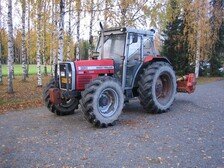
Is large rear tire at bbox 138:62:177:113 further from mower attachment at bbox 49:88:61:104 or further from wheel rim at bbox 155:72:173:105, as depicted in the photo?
mower attachment at bbox 49:88:61:104

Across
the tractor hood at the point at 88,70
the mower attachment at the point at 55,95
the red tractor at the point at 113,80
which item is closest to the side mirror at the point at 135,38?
the red tractor at the point at 113,80

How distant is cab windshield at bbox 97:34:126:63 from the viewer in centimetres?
938

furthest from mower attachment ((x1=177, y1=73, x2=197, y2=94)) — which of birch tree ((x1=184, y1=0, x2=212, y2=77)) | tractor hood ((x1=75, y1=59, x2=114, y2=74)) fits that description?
birch tree ((x1=184, y1=0, x2=212, y2=77))

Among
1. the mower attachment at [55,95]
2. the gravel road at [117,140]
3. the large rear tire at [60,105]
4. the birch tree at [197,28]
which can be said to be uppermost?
the birch tree at [197,28]

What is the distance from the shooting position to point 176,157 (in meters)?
5.79

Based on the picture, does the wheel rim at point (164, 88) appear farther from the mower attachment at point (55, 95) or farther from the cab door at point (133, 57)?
the mower attachment at point (55, 95)

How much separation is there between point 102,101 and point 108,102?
0.28 meters

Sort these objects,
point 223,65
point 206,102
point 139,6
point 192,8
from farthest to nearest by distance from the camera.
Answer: point 223,65 < point 192,8 < point 139,6 < point 206,102

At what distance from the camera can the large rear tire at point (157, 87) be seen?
938cm

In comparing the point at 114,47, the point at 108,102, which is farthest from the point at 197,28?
the point at 108,102

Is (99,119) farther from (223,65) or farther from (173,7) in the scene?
(223,65)

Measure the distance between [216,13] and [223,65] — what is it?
17.9 feet

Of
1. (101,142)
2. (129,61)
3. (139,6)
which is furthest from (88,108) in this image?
(139,6)

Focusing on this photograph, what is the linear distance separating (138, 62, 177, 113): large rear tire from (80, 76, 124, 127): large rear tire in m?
1.22
